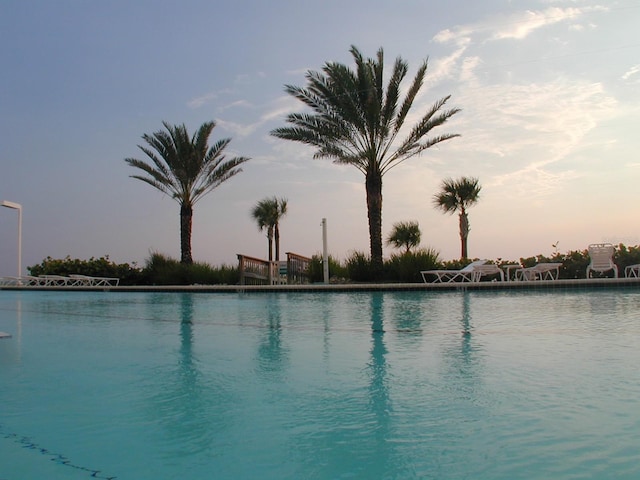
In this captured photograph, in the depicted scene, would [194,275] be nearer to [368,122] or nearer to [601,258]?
[368,122]

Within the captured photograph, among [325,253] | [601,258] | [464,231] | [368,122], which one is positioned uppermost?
[368,122]

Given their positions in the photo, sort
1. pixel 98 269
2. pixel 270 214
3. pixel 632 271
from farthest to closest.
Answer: pixel 270 214 → pixel 98 269 → pixel 632 271

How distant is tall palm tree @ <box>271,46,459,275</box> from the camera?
54.6 feet

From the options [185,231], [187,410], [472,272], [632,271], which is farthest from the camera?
[185,231]

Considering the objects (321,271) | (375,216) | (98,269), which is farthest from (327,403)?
(98,269)

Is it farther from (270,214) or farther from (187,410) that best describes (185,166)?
(187,410)

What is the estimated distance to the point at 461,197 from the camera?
2709 cm

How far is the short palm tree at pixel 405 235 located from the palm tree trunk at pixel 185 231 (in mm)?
13936

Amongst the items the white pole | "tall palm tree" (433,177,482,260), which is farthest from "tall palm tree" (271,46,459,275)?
"tall palm tree" (433,177,482,260)

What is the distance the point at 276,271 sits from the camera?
64.3 ft

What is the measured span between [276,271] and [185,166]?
17.3ft

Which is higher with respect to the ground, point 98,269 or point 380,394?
point 98,269

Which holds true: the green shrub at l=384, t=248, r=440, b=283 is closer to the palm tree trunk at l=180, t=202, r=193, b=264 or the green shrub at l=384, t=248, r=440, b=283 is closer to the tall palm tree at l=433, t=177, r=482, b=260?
the palm tree trunk at l=180, t=202, r=193, b=264

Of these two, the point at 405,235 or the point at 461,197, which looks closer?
the point at 461,197
